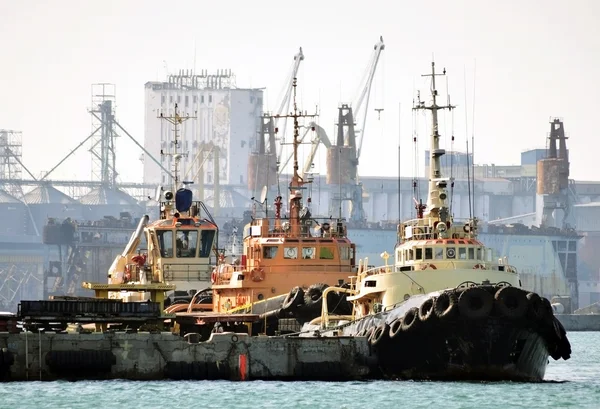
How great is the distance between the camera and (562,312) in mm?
184375

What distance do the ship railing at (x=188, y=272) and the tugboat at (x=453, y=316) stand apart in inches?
870

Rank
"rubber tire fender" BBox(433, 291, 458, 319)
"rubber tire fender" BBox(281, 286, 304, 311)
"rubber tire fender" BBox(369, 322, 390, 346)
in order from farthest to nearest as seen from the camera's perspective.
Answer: "rubber tire fender" BBox(281, 286, 304, 311), "rubber tire fender" BBox(369, 322, 390, 346), "rubber tire fender" BBox(433, 291, 458, 319)

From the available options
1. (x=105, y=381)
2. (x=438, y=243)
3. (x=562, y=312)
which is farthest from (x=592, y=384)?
(x=562, y=312)

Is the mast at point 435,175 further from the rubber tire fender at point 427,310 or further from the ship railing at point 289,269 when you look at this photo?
the ship railing at point 289,269

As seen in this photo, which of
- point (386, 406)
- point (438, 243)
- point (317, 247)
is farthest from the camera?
point (317, 247)

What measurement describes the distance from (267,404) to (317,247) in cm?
2096

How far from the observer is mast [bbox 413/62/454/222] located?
56.6 m

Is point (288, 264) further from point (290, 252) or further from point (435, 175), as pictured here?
point (435, 175)

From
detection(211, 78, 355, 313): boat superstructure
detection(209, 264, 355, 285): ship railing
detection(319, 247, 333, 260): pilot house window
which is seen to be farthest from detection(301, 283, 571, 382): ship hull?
detection(319, 247, 333, 260): pilot house window

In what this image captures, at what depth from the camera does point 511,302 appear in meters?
50.7

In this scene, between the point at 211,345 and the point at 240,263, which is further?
the point at 240,263

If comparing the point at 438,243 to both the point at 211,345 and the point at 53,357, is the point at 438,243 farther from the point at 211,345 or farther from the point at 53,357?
the point at 53,357

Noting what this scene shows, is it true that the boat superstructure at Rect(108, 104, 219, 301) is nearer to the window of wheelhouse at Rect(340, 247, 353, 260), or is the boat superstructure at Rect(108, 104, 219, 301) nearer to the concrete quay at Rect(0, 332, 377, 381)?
the window of wheelhouse at Rect(340, 247, 353, 260)

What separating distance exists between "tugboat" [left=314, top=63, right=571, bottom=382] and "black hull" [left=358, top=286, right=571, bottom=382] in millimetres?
31
